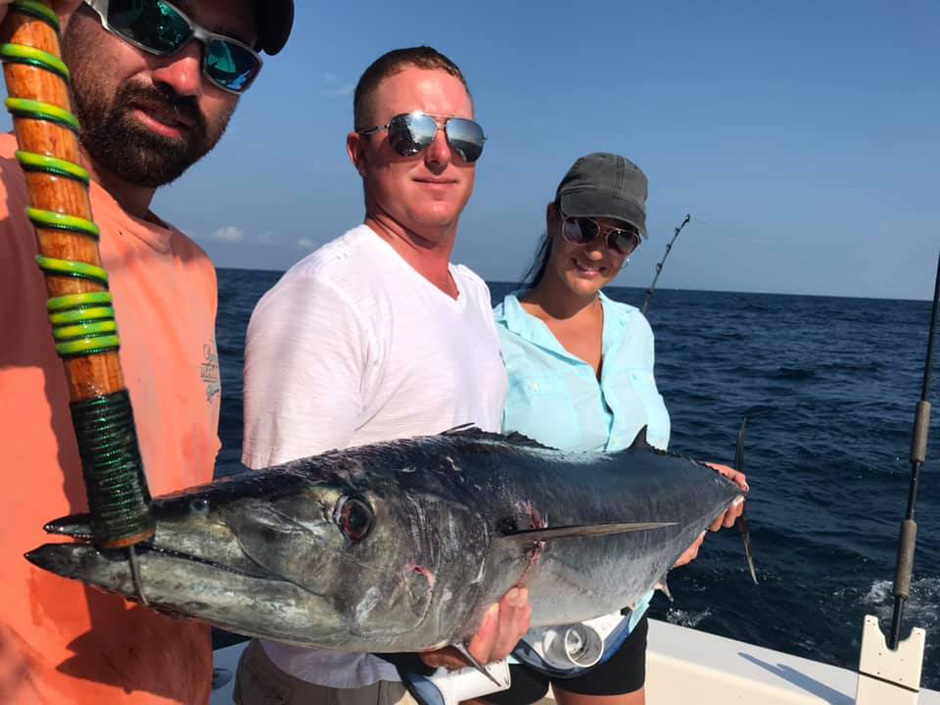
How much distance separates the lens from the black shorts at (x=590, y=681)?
2.82 metres

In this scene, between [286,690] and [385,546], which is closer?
[385,546]

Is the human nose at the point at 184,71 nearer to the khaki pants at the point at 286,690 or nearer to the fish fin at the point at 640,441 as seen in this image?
the khaki pants at the point at 286,690

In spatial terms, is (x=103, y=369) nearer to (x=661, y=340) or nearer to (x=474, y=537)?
(x=474, y=537)

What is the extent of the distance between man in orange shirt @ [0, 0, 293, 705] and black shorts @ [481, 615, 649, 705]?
1515 millimetres

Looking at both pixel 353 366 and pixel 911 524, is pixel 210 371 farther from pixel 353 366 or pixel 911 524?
pixel 911 524

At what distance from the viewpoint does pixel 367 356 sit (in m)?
1.92

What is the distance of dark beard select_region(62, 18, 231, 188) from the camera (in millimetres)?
1501

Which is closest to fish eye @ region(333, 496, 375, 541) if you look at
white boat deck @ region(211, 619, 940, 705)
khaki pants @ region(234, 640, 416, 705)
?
khaki pants @ region(234, 640, 416, 705)

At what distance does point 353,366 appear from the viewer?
1.86 m

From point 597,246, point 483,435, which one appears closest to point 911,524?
point 597,246

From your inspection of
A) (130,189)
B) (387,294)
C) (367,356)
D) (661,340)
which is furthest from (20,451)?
(661,340)

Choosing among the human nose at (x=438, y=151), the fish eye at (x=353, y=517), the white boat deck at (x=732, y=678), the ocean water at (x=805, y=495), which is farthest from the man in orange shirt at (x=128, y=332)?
the ocean water at (x=805, y=495)

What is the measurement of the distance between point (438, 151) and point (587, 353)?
1.29 meters

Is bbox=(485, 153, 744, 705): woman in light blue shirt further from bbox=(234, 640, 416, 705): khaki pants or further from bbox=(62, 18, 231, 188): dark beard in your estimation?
bbox=(62, 18, 231, 188): dark beard
